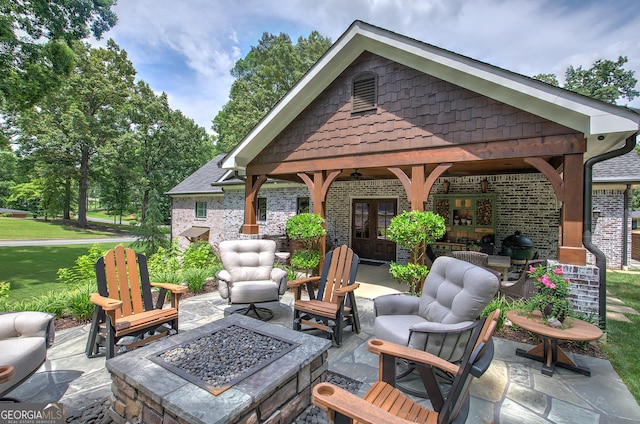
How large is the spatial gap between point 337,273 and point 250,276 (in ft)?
5.12

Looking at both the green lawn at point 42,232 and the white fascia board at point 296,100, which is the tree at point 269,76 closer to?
the green lawn at point 42,232

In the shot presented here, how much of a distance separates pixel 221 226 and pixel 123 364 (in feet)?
36.9

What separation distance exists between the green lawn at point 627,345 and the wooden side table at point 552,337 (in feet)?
1.16

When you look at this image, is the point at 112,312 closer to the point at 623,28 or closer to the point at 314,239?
the point at 314,239

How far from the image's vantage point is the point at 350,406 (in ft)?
4.77

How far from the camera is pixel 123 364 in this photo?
2168 mm

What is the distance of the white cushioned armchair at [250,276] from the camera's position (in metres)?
4.18

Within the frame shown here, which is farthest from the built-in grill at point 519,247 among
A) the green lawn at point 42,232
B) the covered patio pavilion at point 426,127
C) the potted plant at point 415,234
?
the green lawn at point 42,232

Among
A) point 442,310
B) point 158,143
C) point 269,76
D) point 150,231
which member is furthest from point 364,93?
point 158,143

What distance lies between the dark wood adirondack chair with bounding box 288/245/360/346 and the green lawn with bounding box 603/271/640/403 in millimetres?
2703

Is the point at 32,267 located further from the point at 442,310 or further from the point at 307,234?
the point at 442,310

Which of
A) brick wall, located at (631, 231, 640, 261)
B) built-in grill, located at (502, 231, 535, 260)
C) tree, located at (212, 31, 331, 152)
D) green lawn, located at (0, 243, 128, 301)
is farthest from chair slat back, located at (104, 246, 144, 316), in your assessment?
tree, located at (212, 31, 331, 152)

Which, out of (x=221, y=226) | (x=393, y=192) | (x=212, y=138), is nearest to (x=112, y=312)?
(x=393, y=192)

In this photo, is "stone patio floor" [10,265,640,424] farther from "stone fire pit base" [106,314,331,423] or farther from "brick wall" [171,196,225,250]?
"brick wall" [171,196,225,250]
